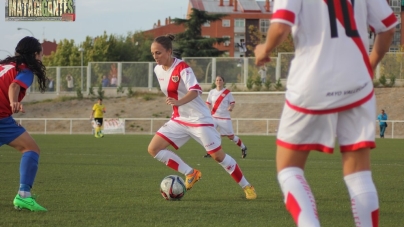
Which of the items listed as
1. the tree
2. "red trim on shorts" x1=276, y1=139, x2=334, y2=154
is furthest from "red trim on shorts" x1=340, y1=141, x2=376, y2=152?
the tree

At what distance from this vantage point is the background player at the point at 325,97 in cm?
477

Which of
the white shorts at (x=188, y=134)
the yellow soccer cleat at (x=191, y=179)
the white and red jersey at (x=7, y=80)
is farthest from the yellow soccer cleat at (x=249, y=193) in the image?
the white and red jersey at (x=7, y=80)

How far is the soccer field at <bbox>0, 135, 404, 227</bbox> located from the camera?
7586mm

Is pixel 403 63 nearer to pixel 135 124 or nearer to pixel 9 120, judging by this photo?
pixel 135 124

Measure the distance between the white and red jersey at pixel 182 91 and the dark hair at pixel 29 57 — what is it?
86.9 inches

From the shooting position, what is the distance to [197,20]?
66250 millimetres

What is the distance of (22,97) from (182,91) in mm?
2620

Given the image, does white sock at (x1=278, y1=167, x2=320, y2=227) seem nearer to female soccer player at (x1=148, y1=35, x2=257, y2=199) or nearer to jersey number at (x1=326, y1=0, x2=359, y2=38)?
jersey number at (x1=326, y1=0, x2=359, y2=38)

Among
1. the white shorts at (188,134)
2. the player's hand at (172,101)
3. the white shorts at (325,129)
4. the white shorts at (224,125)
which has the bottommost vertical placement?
the white shorts at (224,125)

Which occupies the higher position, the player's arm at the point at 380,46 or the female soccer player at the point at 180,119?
the player's arm at the point at 380,46

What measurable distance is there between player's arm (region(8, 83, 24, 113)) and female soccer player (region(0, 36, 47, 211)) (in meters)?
0.10

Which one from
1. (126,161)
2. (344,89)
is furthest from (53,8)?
(344,89)

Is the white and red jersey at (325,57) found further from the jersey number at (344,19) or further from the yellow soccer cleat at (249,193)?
the yellow soccer cleat at (249,193)

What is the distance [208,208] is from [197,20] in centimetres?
5837
